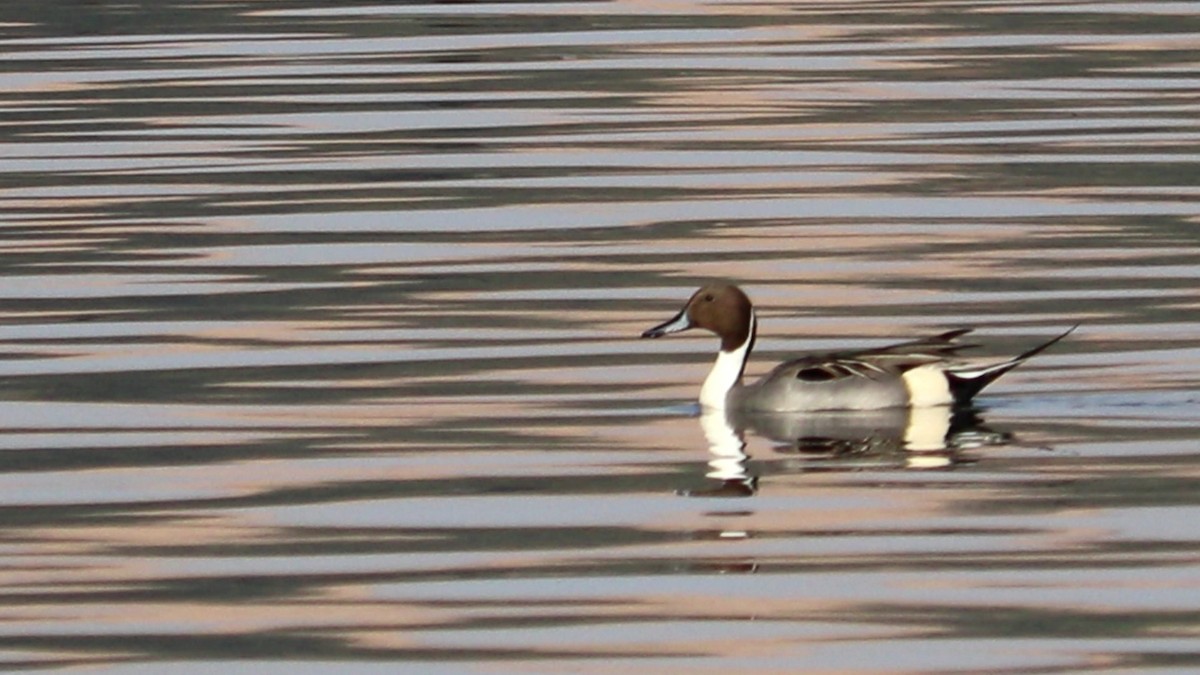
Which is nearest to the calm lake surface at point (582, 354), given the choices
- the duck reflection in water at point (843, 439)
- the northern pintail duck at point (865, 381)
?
the duck reflection in water at point (843, 439)

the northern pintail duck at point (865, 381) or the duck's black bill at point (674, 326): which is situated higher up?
the duck's black bill at point (674, 326)

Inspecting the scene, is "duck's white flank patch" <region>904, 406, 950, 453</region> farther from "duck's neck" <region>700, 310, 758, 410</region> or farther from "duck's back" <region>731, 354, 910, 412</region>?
"duck's neck" <region>700, 310, 758, 410</region>

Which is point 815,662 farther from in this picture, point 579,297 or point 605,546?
point 579,297

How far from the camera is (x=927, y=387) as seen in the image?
12625 mm

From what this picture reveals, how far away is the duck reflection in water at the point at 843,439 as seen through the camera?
11.5 metres

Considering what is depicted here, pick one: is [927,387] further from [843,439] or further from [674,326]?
[674,326]

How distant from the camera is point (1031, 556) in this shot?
32.2ft

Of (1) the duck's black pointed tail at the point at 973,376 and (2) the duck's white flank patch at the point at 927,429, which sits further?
(1) the duck's black pointed tail at the point at 973,376

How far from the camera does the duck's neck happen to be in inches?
503

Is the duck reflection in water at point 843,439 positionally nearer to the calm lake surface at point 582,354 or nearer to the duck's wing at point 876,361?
the calm lake surface at point 582,354

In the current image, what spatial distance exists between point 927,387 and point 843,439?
1.79ft

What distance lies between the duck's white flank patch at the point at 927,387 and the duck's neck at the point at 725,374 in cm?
66

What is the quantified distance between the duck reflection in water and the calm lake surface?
0.12 feet

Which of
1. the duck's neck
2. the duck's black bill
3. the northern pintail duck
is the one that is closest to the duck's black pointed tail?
the northern pintail duck
